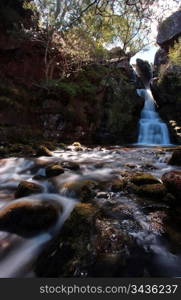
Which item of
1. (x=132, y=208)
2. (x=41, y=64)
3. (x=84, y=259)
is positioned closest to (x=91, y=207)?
(x=132, y=208)

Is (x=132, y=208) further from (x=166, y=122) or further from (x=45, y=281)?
(x=166, y=122)

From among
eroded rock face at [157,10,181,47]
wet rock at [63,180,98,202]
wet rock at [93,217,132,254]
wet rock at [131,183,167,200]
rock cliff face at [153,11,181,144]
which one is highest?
eroded rock face at [157,10,181,47]

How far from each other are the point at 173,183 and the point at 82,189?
1.59m

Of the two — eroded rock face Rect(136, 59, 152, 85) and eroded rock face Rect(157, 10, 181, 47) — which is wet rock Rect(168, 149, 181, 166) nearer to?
eroded rock face Rect(157, 10, 181, 47)

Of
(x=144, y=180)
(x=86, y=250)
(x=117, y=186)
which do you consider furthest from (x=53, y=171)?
(x=86, y=250)

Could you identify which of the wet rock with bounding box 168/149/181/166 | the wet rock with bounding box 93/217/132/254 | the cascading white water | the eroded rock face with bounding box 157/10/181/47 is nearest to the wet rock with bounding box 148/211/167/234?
the wet rock with bounding box 93/217/132/254

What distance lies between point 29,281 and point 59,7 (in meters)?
14.4

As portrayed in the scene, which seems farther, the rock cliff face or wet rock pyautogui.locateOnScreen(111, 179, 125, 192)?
the rock cliff face

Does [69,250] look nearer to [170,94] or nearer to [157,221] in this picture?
[157,221]

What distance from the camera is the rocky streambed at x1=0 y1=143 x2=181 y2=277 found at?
7.46 feet

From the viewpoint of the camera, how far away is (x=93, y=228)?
270 centimetres

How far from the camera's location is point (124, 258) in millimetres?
2320

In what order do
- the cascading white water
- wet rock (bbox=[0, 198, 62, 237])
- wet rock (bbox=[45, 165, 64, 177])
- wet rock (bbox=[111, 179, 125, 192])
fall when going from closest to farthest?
wet rock (bbox=[0, 198, 62, 237]), wet rock (bbox=[111, 179, 125, 192]), wet rock (bbox=[45, 165, 64, 177]), the cascading white water

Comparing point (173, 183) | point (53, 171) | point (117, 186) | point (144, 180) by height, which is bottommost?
point (53, 171)
